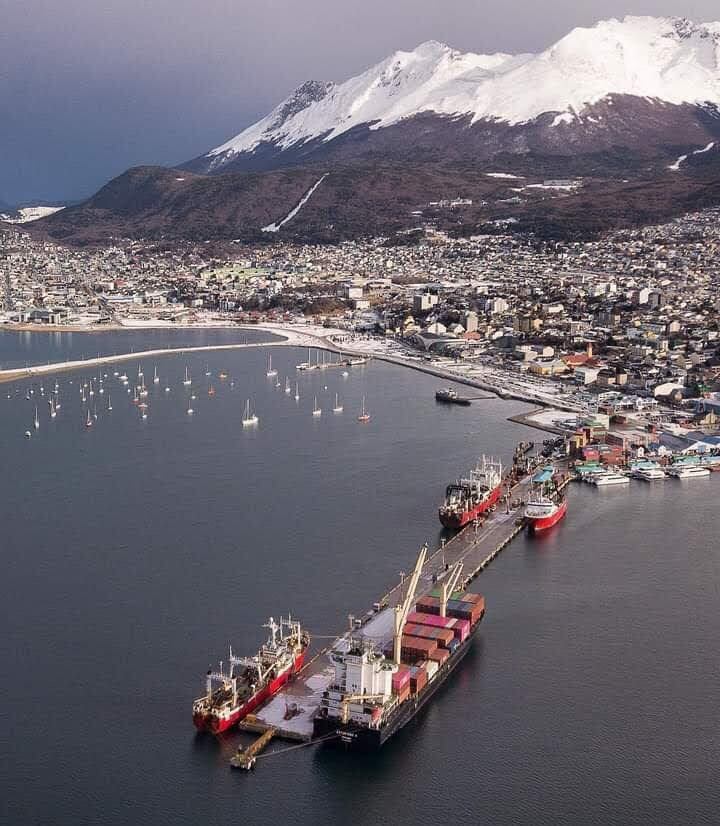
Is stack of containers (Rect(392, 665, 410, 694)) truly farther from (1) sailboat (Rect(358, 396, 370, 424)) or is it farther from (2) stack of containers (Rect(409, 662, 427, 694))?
(1) sailboat (Rect(358, 396, 370, 424))

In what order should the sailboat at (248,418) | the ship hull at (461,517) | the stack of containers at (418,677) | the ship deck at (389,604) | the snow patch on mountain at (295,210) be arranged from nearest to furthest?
the ship deck at (389,604), the stack of containers at (418,677), the ship hull at (461,517), the sailboat at (248,418), the snow patch on mountain at (295,210)

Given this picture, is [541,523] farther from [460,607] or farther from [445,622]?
[445,622]

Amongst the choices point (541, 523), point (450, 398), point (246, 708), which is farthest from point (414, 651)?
point (450, 398)

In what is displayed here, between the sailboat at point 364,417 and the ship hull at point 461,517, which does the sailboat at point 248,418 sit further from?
the ship hull at point 461,517

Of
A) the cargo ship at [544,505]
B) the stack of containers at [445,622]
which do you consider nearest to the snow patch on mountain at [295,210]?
the cargo ship at [544,505]

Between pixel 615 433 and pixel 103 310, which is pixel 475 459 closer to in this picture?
pixel 615 433
